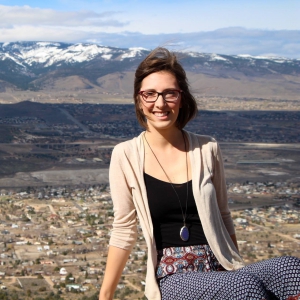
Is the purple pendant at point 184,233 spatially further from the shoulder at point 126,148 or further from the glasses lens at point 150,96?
the glasses lens at point 150,96

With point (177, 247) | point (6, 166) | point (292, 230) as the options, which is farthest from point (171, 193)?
point (6, 166)

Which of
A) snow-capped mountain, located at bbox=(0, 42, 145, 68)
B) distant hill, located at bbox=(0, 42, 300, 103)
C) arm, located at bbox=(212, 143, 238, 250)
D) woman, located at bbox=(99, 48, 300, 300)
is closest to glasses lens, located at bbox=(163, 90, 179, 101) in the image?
woman, located at bbox=(99, 48, 300, 300)

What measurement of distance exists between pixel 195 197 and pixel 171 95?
390 mm

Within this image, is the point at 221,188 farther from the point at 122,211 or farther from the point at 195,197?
the point at 122,211

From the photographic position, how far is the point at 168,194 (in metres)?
2.45

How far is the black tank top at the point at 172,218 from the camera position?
2.43 m

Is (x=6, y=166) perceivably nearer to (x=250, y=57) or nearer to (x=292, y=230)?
(x=292, y=230)

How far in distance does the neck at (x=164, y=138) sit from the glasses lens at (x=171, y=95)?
0.14 metres

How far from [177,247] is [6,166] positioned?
27.2 metres

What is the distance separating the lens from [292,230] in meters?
15.4

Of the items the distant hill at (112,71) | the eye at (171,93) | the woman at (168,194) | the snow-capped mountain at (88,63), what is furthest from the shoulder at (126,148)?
the snow-capped mountain at (88,63)

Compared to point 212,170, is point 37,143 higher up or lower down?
lower down

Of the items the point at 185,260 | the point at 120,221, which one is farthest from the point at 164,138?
the point at 185,260

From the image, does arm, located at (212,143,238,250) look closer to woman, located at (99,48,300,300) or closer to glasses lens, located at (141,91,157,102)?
woman, located at (99,48,300,300)
